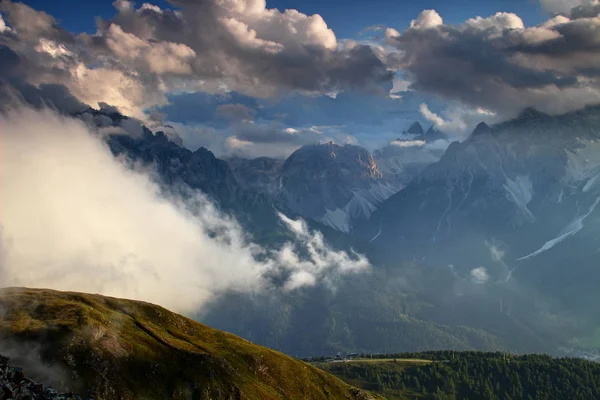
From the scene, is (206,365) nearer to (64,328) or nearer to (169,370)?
(169,370)

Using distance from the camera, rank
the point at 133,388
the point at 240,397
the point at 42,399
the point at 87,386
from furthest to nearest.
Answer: the point at 240,397 → the point at 133,388 → the point at 87,386 → the point at 42,399

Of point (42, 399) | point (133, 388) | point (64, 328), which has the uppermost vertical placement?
point (64, 328)

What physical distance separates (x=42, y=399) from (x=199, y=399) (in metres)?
85.7

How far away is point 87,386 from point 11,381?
5378 centimetres

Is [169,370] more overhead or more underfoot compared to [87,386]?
more overhead

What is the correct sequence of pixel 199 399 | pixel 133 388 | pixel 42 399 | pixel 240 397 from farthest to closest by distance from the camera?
pixel 240 397
pixel 199 399
pixel 133 388
pixel 42 399

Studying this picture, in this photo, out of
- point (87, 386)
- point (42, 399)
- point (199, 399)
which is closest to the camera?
point (42, 399)

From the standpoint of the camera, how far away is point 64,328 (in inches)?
6934

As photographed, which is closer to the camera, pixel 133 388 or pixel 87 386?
pixel 87 386

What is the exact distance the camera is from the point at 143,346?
194 metres

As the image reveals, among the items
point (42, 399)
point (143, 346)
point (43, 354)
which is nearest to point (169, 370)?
point (143, 346)

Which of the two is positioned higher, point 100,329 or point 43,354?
point 100,329

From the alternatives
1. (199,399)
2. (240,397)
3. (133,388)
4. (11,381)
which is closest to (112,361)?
(133,388)

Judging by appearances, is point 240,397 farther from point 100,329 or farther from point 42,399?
point 42,399
